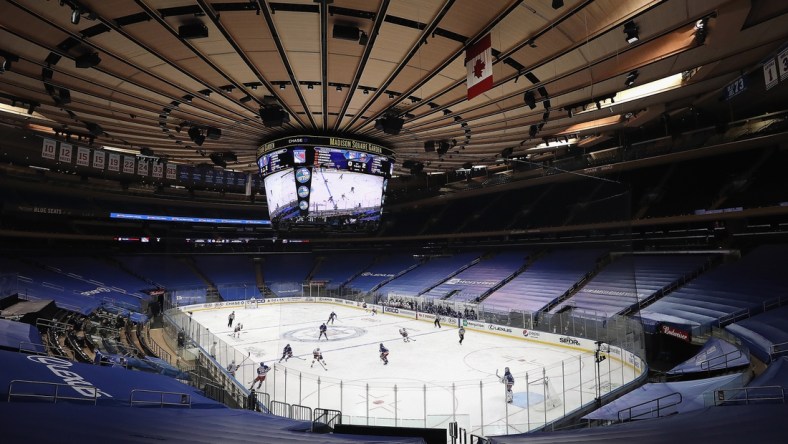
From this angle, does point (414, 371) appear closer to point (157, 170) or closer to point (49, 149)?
point (49, 149)

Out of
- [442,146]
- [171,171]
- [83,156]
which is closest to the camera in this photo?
[442,146]

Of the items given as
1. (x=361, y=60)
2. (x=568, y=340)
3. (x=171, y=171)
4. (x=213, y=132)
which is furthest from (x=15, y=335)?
(x=568, y=340)

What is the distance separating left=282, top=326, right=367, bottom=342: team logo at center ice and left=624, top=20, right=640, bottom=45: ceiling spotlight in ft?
65.3

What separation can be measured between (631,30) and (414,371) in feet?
43.9

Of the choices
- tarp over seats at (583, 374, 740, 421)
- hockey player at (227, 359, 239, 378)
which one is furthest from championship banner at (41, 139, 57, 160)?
tarp over seats at (583, 374, 740, 421)

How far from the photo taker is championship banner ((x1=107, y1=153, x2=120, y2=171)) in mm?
18841

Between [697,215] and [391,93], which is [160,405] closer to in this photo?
[391,93]

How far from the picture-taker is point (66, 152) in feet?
53.1

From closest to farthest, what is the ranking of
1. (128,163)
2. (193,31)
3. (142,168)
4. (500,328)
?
1. (193,31)
2. (128,163)
3. (142,168)
4. (500,328)

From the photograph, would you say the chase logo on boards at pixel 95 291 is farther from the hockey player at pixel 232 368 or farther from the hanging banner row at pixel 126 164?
the hockey player at pixel 232 368

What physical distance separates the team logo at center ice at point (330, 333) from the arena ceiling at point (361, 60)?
1342 cm

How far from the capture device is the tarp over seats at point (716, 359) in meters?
12.2

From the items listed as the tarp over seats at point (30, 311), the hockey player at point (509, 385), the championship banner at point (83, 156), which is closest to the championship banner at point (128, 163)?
the championship banner at point (83, 156)

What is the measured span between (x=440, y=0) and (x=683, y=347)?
56.7ft
